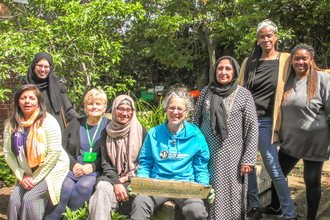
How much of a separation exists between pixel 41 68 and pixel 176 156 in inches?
72.4

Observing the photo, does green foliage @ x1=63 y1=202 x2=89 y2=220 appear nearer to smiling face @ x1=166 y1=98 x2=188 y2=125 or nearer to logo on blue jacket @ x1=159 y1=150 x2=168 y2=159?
logo on blue jacket @ x1=159 y1=150 x2=168 y2=159

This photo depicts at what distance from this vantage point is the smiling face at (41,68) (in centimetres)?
341

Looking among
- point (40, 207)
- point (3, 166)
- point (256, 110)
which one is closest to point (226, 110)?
point (256, 110)

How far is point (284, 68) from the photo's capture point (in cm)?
304

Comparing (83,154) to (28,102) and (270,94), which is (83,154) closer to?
(28,102)

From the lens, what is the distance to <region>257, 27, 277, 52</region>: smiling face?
9.97ft

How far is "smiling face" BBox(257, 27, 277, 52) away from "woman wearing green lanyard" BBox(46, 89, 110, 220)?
5.78ft

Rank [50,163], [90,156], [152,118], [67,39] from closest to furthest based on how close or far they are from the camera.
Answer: [50,163] → [90,156] → [67,39] → [152,118]

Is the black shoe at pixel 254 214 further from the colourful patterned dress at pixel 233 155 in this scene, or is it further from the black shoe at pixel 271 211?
the colourful patterned dress at pixel 233 155

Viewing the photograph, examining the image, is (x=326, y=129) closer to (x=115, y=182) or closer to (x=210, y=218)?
(x=210, y=218)

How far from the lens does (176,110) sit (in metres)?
2.82

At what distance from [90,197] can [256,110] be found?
186cm

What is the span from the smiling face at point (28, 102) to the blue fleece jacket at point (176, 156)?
3.70 ft

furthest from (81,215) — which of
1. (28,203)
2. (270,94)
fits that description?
(270,94)
